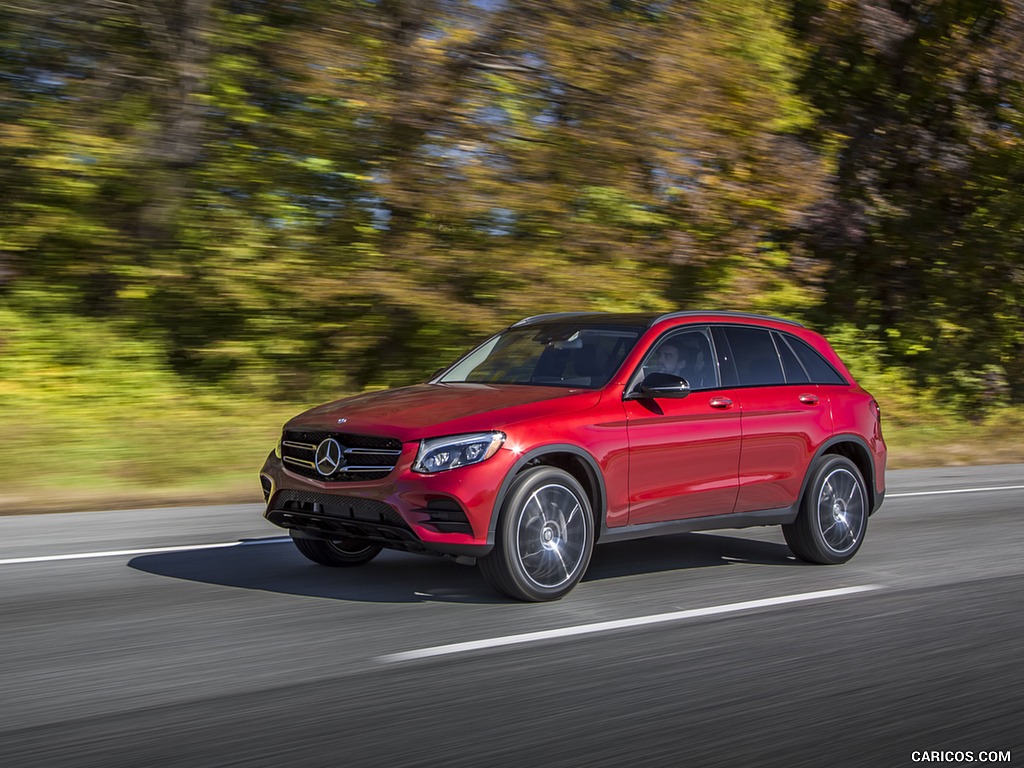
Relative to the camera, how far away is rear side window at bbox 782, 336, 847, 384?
877 cm

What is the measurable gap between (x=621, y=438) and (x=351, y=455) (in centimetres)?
156

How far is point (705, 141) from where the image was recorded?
16.7 metres

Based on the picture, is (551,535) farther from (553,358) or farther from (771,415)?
(771,415)

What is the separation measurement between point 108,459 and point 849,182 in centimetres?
1655

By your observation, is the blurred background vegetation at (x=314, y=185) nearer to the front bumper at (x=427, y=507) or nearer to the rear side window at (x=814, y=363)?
the rear side window at (x=814, y=363)

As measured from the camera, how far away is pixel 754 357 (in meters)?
8.40

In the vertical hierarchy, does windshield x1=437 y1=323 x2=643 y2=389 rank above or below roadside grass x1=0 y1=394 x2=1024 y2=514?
above

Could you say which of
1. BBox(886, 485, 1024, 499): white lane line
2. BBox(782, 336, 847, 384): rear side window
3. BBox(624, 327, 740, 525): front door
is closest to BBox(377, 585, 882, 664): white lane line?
BBox(624, 327, 740, 525): front door

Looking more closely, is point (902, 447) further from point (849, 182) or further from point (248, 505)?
point (248, 505)

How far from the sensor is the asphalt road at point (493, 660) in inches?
176

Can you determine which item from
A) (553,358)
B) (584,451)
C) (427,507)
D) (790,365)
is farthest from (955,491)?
(427,507)

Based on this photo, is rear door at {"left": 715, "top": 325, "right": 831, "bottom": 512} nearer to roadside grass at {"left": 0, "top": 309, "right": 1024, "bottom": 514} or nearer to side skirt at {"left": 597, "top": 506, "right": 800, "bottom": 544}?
side skirt at {"left": 597, "top": 506, "right": 800, "bottom": 544}

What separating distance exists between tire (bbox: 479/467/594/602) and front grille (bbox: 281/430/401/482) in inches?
26.7

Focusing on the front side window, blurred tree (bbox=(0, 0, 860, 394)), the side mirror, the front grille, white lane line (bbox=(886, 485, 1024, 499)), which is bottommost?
white lane line (bbox=(886, 485, 1024, 499))
